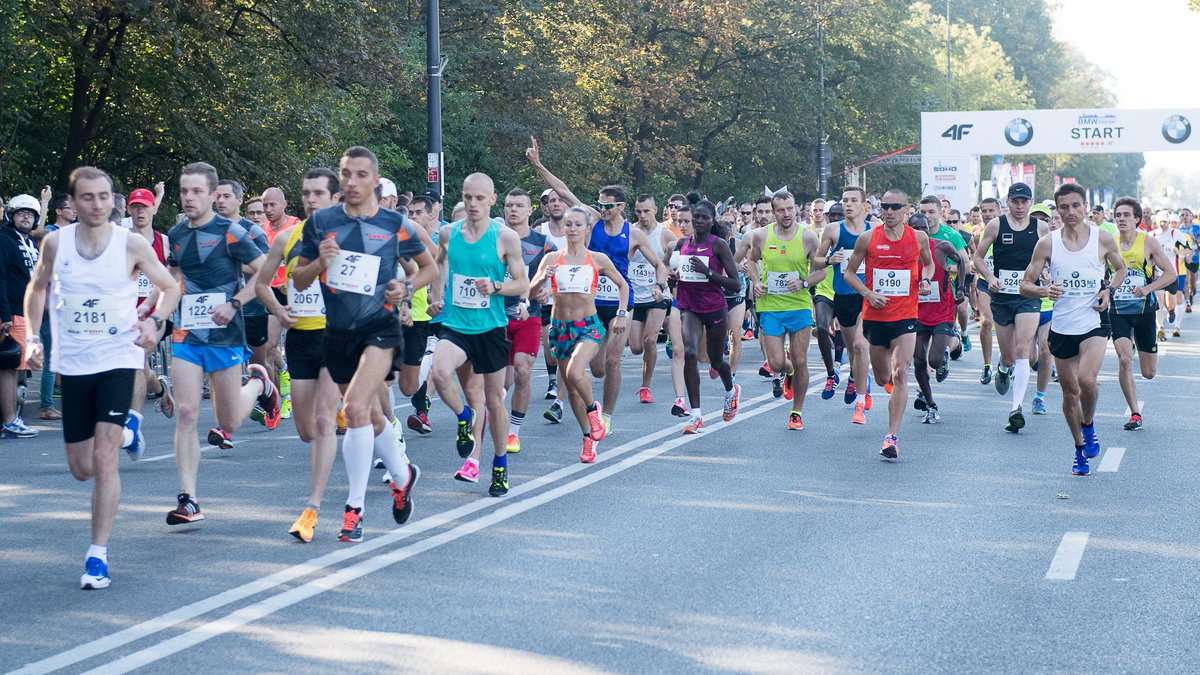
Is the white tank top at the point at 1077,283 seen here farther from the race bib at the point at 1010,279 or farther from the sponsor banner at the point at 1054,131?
the sponsor banner at the point at 1054,131

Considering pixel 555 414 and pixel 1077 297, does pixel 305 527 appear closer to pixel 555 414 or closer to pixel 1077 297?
pixel 1077 297

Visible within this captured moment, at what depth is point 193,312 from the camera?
8.73 m

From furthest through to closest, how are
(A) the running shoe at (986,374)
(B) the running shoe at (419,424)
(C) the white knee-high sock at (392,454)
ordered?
(A) the running shoe at (986,374), (B) the running shoe at (419,424), (C) the white knee-high sock at (392,454)

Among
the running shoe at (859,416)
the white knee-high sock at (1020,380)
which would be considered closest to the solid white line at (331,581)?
the running shoe at (859,416)

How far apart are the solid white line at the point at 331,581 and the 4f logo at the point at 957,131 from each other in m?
37.5

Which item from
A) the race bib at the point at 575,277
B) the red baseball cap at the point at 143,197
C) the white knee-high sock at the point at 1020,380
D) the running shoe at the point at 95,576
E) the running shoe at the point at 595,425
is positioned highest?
the red baseball cap at the point at 143,197

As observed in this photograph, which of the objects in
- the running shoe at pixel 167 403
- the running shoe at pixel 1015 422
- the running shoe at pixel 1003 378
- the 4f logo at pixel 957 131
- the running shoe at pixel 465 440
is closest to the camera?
the running shoe at pixel 465 440

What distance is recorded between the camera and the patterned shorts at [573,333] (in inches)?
442

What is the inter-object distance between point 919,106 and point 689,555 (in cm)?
5815

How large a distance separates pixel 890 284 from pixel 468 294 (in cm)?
362

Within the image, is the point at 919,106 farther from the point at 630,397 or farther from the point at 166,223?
the point at 630,397

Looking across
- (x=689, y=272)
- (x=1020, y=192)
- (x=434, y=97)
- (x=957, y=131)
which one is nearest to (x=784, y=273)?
(x=689, y=272)

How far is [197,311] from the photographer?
8750mm

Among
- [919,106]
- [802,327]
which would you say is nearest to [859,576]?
[802,327]
